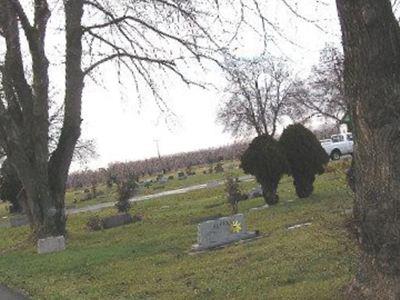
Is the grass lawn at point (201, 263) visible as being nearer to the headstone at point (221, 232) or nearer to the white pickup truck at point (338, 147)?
the headstone at point (221, 232)

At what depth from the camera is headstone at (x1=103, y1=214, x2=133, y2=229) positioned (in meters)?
22.0

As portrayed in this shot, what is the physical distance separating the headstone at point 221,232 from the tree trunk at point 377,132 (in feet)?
21.2

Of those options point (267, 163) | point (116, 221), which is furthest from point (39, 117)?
point (267, 163)

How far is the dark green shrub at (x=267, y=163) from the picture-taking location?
18531 mm

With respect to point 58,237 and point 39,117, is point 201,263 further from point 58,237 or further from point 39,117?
point 39,117

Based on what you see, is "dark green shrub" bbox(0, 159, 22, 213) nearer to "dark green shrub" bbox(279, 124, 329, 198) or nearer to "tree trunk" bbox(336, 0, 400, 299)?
"dark green shrub" bbox(279, 124, 329, 198)

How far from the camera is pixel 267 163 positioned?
18.5 metres

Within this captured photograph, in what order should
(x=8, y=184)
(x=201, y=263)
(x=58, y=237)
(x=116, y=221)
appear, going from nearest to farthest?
(x=201, y=263) < (x=58, y=237) < (x=116, y=221) < (x=8, y=184)

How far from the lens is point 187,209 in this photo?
24.0 m

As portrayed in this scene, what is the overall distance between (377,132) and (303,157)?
13173 millimetres

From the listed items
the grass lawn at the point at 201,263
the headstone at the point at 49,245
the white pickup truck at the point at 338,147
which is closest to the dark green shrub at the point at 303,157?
the grass lawn at the point at 201,263

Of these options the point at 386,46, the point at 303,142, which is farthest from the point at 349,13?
the point at 303,142

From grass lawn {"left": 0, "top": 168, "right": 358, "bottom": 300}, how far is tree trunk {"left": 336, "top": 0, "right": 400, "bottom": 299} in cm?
57

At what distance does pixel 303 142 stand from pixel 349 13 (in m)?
13.3
